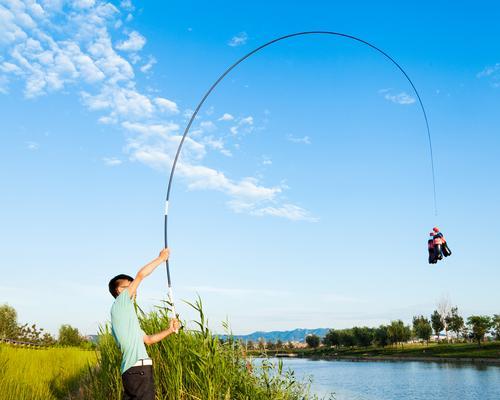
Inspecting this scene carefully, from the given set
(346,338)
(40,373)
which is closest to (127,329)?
(40,373)

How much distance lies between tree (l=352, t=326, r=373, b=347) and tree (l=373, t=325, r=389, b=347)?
7.43 feet

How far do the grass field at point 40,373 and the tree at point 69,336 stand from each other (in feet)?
60.7

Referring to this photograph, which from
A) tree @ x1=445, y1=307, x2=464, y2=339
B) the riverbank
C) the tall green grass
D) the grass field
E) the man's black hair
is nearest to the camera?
the man's black hair

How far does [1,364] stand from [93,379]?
5.82 feet

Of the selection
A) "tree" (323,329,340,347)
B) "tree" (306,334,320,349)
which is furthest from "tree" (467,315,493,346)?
"tree" (306,334,320,349)

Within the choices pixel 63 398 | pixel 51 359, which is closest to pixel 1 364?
pixel 63 398

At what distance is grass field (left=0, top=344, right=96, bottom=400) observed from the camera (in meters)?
8.72

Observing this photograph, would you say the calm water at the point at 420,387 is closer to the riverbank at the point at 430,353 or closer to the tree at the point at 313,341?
the riverbank at the point at 430,353

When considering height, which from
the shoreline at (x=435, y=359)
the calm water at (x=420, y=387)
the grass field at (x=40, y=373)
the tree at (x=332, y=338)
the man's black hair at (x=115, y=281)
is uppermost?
the man's black hair at (x=115, y=281)

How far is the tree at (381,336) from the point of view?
139 meters

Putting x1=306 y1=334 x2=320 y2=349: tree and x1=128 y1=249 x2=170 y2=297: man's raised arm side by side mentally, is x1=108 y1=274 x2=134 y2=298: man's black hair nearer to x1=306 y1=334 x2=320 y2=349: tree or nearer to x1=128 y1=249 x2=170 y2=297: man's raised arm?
x1=128 y1=249 x2=170 y2=297: man's raised arm

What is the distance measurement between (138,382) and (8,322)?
39.3 m

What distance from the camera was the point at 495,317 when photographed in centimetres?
10669

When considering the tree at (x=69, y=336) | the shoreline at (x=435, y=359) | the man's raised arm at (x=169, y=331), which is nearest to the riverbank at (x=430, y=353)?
the shoreline at (x=435, y=359)
